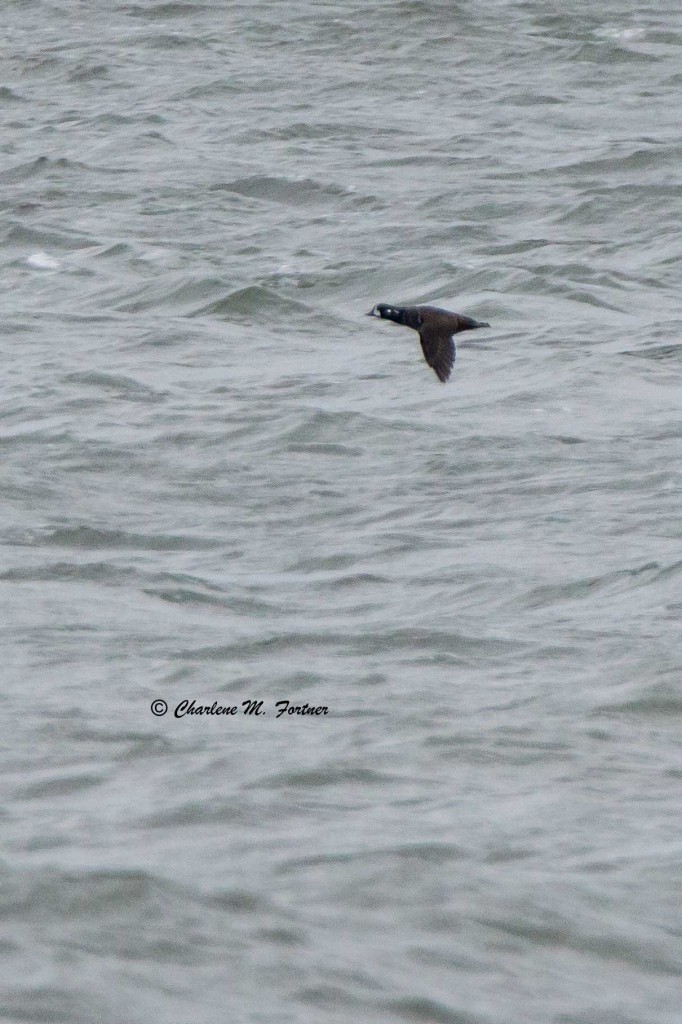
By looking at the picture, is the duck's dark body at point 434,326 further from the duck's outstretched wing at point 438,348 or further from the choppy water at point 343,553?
the choppy water at point 343,553

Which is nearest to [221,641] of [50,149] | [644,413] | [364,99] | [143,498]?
[143,498]

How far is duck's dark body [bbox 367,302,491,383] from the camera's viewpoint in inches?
385

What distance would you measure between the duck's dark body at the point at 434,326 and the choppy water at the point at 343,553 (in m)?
0.96

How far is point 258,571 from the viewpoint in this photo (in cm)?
988

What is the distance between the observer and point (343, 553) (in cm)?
1007

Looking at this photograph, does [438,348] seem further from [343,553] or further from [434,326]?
[343,553]

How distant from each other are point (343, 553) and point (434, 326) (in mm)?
1168

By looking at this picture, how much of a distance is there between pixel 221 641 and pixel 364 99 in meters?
11.5

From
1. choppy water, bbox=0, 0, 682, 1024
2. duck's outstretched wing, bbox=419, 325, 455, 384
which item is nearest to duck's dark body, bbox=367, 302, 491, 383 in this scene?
duck's outstretched wing, bbox=419, 325, 455, 384

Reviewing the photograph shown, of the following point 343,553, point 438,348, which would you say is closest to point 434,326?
point 438,348

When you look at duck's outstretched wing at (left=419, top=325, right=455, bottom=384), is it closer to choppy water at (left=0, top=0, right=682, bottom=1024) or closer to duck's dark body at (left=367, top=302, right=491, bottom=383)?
duck's dark body at (left=367, top=302, right=491, bottom=383)

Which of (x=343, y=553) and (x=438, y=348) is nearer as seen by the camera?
(x=438, y=348)

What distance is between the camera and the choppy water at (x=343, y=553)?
6.88 metres

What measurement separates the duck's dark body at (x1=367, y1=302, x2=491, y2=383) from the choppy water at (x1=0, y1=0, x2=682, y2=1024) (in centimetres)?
96
